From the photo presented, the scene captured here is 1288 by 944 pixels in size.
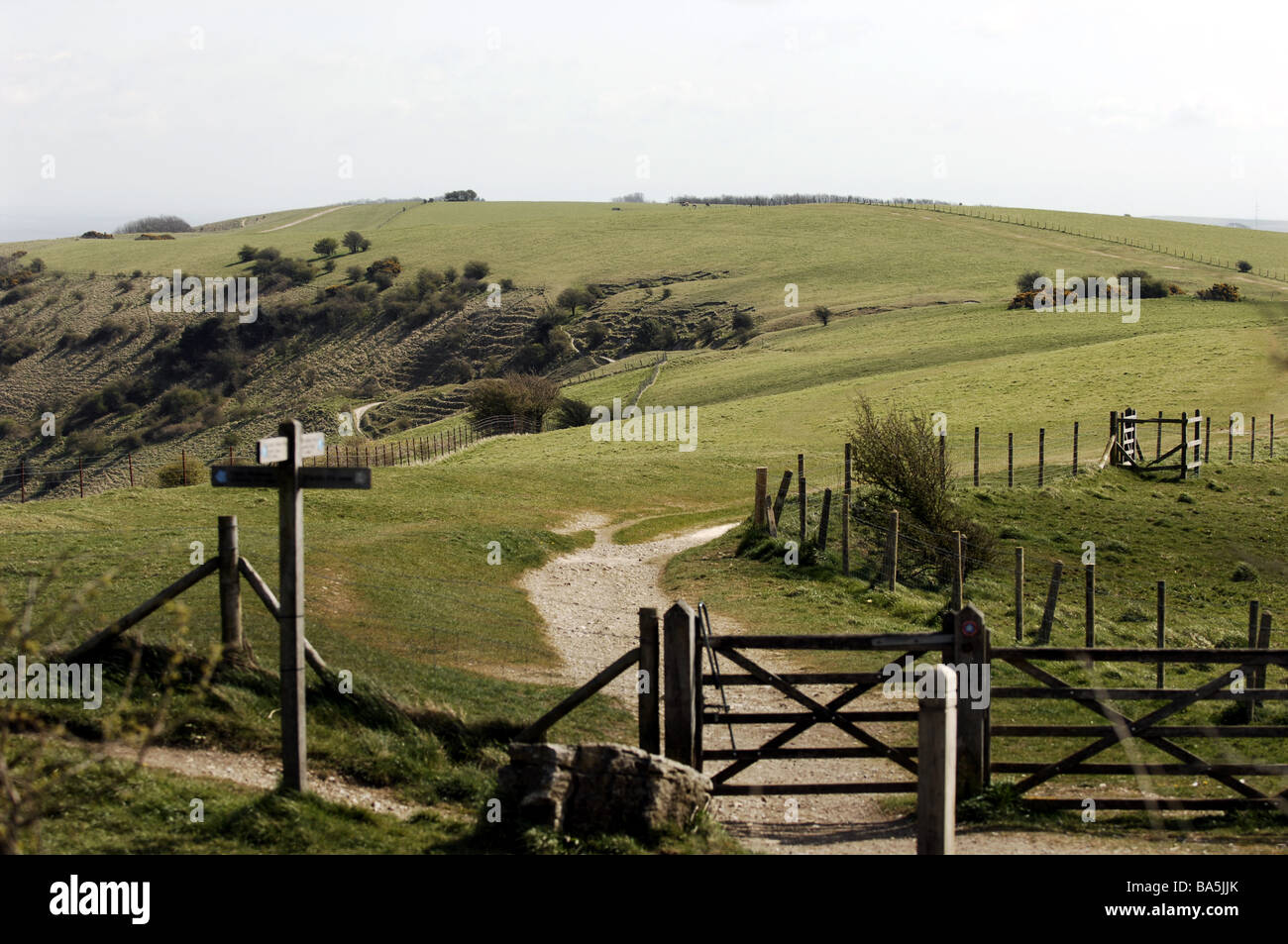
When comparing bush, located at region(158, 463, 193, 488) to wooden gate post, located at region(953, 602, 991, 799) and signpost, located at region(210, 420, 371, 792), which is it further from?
wooden gate post, located at region(953, 602, 991, 799)

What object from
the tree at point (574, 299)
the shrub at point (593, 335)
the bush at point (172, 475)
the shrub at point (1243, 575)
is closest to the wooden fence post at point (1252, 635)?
the shrub at point (1243, 575)

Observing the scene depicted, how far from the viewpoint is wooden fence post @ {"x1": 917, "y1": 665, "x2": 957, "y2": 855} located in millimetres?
8117

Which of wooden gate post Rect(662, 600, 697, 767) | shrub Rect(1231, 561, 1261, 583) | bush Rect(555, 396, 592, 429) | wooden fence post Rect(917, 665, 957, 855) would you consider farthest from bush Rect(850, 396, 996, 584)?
bush Rect(555, 396, 592, 429)

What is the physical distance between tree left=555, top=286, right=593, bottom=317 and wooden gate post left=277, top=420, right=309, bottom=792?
112815mm

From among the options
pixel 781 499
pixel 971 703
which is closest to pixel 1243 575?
pixel 781 499

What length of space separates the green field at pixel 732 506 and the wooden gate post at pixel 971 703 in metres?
4.17

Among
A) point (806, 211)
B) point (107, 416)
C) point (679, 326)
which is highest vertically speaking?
point (806, 211)

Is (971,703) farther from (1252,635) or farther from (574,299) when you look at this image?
(574,299)

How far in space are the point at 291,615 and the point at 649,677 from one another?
319cm
